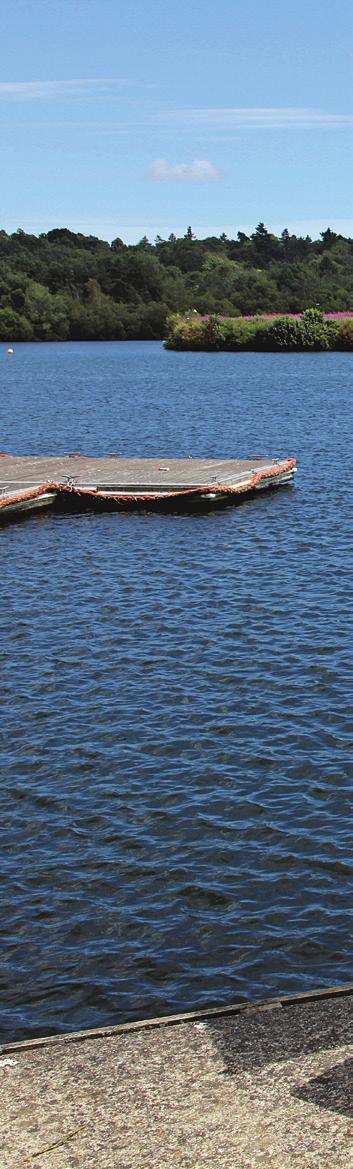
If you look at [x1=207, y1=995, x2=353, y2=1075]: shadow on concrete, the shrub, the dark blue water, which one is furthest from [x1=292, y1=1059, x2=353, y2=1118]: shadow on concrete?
the shrub

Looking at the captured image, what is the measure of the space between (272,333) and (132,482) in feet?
313

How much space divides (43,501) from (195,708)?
1969 centimetres

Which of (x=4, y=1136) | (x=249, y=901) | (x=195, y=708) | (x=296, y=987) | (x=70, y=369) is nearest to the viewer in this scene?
(x=4, y=1136)

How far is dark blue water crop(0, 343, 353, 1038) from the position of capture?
1357 centimetres

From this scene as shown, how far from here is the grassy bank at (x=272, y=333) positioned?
12888cm

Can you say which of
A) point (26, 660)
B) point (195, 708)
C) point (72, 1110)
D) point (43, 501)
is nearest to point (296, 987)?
point (72, 1110)

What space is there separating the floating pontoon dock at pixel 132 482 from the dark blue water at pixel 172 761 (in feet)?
2.39

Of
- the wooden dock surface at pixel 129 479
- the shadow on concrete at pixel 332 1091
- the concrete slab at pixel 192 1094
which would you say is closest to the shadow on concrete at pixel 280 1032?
the concrete slab at pixel 192 1094

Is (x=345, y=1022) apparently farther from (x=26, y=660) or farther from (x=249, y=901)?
(x=26, y=660)

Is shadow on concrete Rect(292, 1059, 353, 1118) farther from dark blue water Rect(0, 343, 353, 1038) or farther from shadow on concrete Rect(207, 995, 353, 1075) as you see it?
dark blue water Rect(0, 343, 353, 1038)

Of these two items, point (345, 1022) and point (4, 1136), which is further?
point (345, 1022)

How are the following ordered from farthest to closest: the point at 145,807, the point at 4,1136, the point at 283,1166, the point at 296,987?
1. the point at 145,807
2. the point at 296,987
3. the point at 4,1136
4. the point at 283,1166

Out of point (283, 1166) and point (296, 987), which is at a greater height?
point (283, 1166)

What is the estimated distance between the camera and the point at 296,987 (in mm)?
12898
